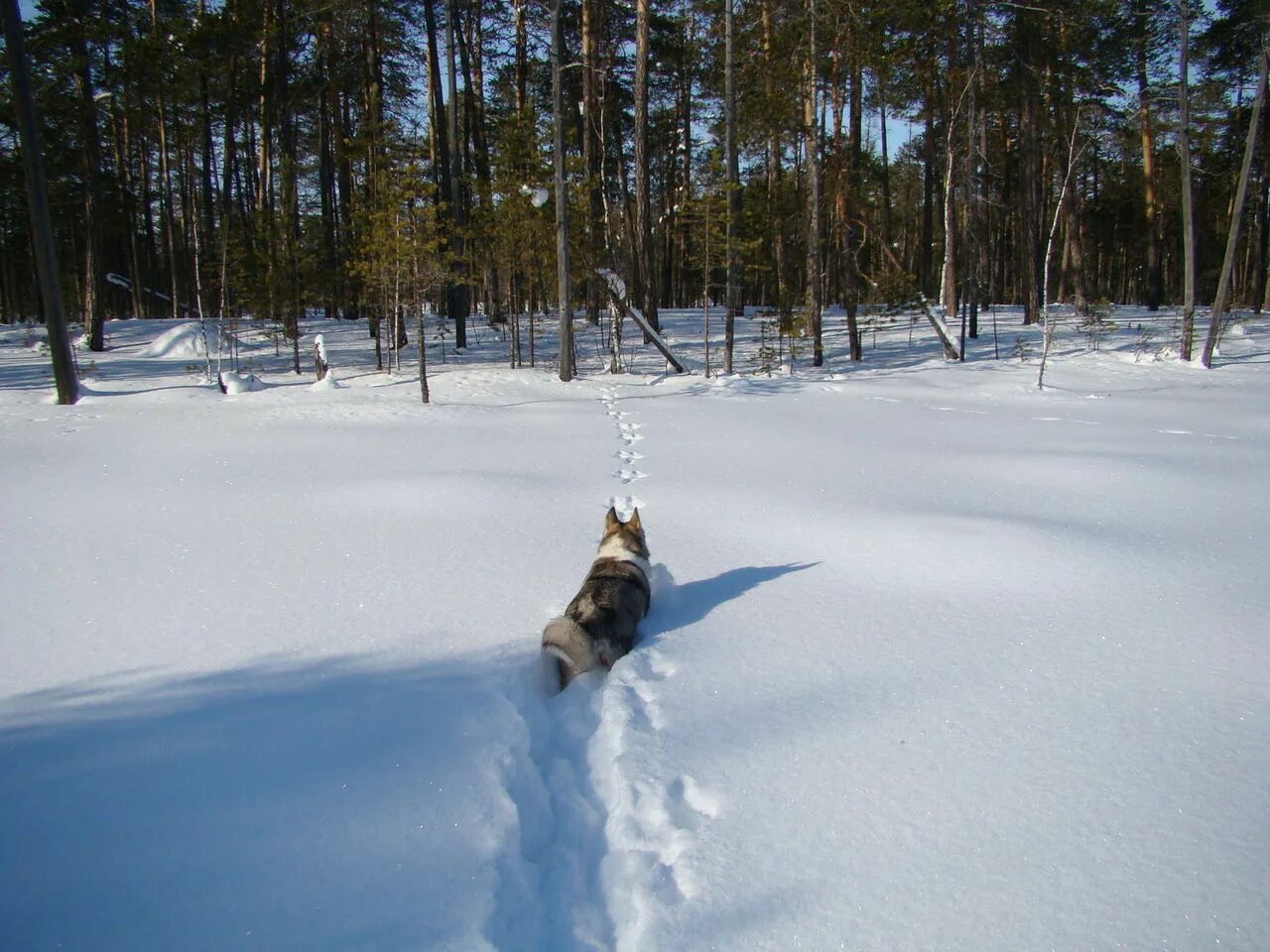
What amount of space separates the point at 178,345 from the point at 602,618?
2214 centimetres

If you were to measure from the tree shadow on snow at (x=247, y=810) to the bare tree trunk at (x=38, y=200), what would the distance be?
1196 cm

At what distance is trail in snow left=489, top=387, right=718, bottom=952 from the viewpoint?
217 cm

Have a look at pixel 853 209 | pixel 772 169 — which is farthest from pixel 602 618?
pixel 772 169

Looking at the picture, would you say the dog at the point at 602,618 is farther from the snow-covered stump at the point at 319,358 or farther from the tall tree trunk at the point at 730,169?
the snow-covered stump at the point at 319,358

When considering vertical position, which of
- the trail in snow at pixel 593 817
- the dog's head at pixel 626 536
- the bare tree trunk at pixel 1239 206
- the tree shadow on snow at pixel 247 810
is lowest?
the trail in snow at pixel 593 817

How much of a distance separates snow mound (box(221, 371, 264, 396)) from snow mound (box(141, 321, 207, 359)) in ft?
22.6

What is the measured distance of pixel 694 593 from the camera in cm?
470

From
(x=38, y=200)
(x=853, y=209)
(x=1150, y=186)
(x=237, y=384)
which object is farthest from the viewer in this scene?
(x=1150, y=186)

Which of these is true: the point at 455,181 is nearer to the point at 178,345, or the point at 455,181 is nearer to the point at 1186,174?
the point at 178,345

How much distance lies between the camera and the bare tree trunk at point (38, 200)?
11488mm

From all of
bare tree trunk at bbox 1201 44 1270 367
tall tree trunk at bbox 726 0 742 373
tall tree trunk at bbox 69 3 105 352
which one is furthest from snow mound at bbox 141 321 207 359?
bare tree trunk at bbox 1201 44 1270 367

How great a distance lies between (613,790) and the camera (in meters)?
2.76

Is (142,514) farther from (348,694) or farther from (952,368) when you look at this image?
(952,368)

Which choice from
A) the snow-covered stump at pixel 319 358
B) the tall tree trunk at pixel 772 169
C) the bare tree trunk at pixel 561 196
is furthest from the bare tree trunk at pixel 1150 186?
the snow-covered stump at pixel 319 358
